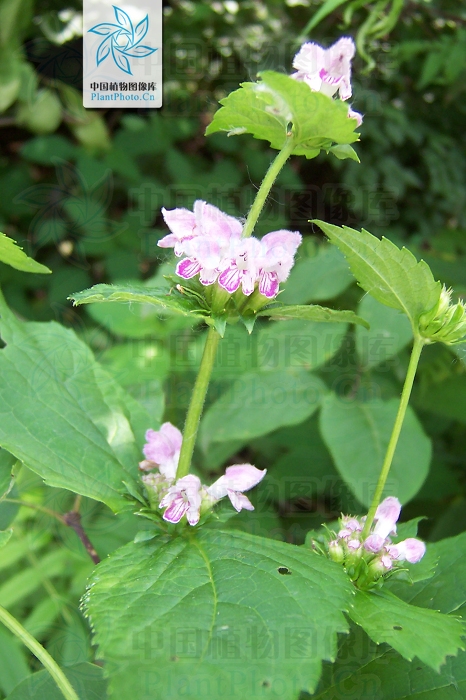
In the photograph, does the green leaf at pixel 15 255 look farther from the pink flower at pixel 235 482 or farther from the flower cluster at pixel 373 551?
the flower cluster at pixel 373 551

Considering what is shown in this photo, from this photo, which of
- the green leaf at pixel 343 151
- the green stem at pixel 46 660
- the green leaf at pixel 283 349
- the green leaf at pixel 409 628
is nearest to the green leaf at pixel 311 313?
the green leaf at pixel 343 151

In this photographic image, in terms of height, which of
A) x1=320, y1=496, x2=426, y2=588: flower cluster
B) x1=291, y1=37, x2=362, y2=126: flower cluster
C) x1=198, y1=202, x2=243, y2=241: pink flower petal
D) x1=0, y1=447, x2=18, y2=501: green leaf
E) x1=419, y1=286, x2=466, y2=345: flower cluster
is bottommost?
x1=320, y1=496, x2=426, y2=588: flower cluster

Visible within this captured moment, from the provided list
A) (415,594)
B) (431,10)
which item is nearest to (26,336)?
(415,594)

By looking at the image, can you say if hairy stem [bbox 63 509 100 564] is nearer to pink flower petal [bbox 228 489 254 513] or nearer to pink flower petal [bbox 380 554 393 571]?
pink flower petal [bbox 228 489 254 513]

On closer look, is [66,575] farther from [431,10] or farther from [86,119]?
[431,10]

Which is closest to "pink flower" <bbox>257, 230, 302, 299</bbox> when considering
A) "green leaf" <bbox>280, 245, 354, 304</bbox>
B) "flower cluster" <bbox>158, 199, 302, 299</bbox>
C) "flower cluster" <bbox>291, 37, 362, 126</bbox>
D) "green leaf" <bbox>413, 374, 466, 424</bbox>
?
"flower cluster" <bbox>158, 199, 302, 299</bbox>
